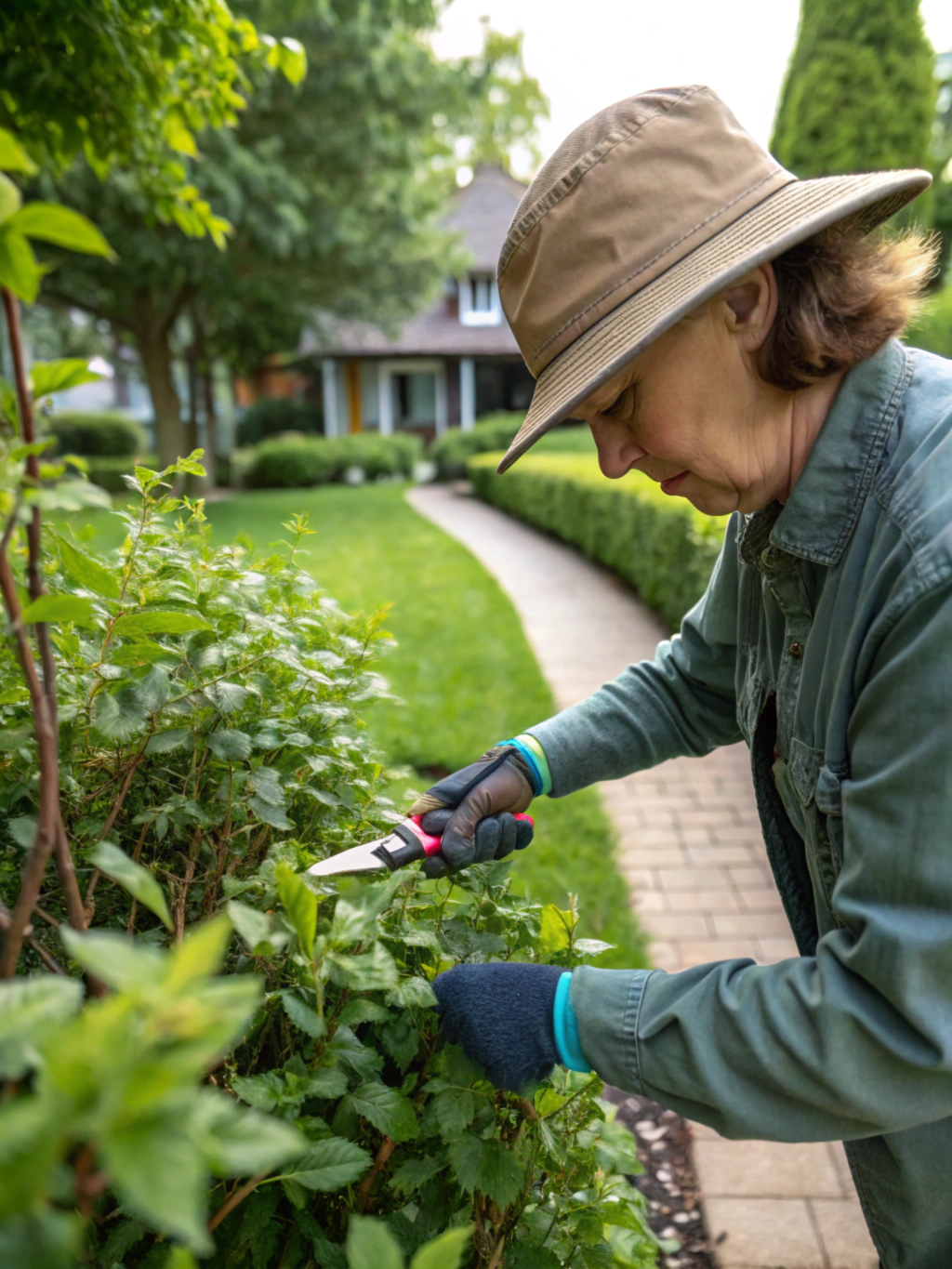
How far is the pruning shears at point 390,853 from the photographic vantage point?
60.3 inches

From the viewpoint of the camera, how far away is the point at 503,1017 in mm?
1352

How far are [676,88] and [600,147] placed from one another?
0.18 metres

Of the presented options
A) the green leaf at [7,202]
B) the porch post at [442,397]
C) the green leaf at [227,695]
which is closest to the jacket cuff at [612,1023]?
the green leaf at [227,695]

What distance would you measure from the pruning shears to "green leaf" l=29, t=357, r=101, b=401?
811 mm

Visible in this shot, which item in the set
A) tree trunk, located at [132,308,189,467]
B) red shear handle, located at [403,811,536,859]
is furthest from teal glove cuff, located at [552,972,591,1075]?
tree trunk, located at [132,308,189,467]

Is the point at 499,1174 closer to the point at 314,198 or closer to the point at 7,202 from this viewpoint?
the point at 7,202

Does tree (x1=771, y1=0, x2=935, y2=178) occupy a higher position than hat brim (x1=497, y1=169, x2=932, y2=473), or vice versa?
tree (x1=771, y1=0, x2=935, y2=178)

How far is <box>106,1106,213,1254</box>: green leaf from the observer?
1.54 feet

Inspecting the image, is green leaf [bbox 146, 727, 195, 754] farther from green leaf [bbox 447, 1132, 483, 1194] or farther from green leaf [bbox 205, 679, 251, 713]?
green leaf [bbox 447, 1132, 483, 1194]

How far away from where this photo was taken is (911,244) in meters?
1.70

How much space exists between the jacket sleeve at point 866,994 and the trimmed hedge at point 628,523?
14.3ft

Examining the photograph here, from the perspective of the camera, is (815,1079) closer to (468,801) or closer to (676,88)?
(468,801)

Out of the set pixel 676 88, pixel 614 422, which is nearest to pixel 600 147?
pixel 676 88

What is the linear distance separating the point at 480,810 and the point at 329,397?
29.9 meters
